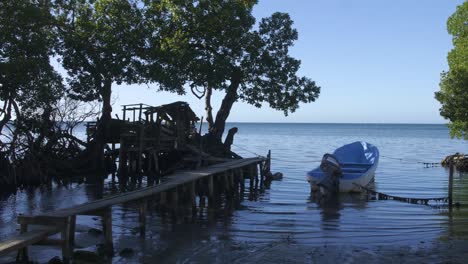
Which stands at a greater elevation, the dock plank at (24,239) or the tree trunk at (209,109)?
the tree trunk at (209,109)

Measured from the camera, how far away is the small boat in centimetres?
2231

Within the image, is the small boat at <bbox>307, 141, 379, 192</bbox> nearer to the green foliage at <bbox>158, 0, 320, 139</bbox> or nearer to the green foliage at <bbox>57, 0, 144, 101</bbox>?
the green foliage at <bbox>158, 0, 320, 139</bbox>

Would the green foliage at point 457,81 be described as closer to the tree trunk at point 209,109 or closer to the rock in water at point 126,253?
the tree trunk at point 209,109

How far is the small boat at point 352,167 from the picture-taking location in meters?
22.3

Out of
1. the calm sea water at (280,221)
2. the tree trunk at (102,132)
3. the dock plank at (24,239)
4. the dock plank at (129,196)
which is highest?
the tree trunk at (102,132)

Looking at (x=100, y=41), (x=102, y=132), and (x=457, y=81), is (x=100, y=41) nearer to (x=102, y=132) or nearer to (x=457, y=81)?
(x=102, y=132)

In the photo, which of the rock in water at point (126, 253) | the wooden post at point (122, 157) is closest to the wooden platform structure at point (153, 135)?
the wooden post at point (122, 157)

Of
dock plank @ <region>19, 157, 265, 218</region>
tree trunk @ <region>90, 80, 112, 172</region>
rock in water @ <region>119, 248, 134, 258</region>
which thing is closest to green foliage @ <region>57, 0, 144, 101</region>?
tree trunk @ <region>90, 80, 112, 172</region>

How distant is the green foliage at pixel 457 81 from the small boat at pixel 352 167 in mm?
6277

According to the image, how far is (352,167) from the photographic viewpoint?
2566cm

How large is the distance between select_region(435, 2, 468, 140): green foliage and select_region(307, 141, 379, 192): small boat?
6.28 metres

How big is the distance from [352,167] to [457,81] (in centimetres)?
864

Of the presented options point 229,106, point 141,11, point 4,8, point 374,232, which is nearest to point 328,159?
point 374,232

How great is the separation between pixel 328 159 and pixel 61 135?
13.8m
